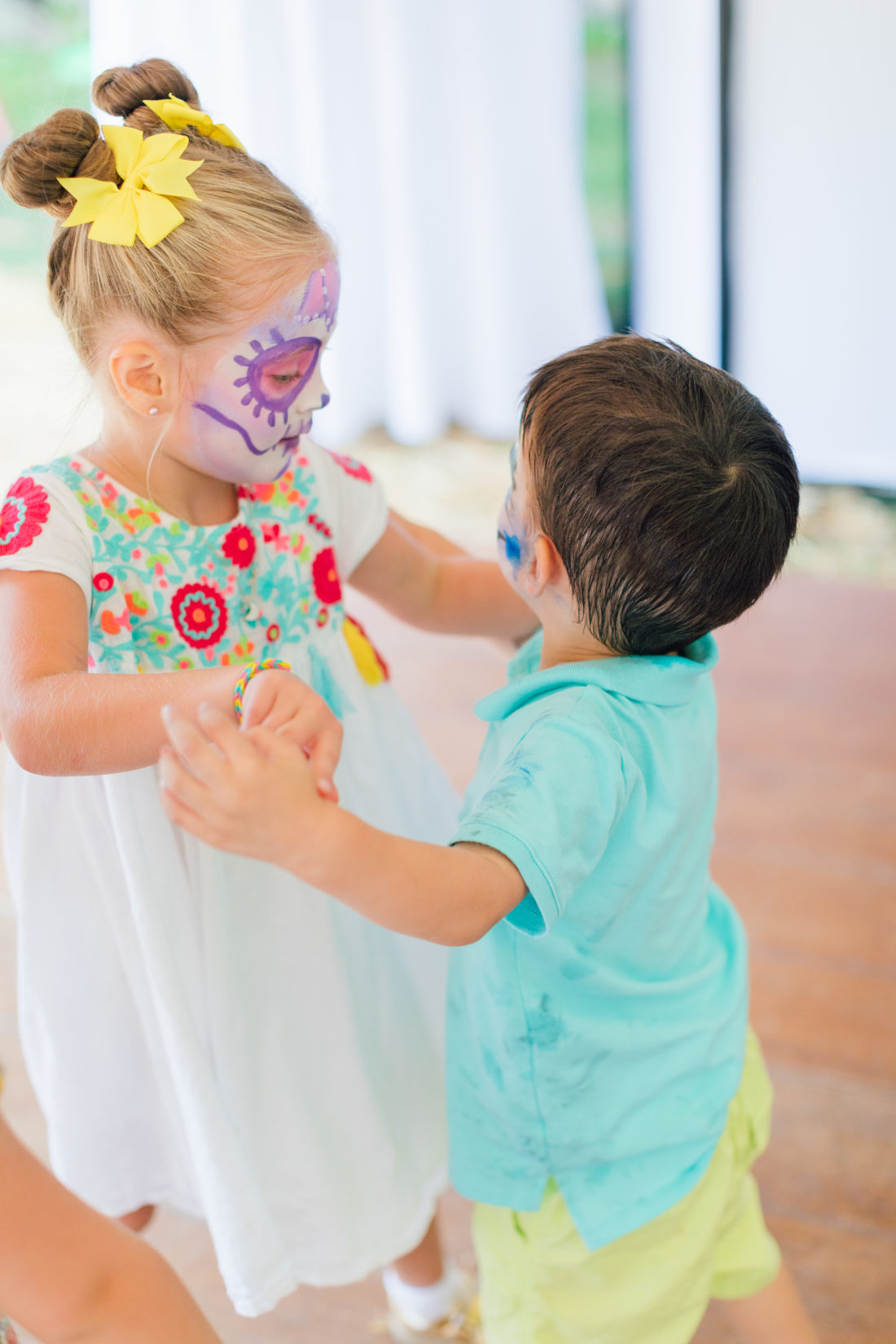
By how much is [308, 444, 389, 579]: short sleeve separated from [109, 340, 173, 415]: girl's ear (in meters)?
0.19

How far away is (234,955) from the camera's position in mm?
969

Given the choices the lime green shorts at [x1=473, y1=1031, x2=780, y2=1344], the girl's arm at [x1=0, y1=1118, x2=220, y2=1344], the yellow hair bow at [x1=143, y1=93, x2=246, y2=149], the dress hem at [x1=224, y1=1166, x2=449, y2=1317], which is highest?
the yellow hair bow at [x1=143, y1=93, x2=246, y2=149]

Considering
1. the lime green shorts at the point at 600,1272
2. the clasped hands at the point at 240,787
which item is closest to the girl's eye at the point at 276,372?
the clasped hands at the point at 240,787

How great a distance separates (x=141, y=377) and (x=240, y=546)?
0.15m

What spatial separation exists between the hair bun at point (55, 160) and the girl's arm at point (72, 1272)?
62 centimetres

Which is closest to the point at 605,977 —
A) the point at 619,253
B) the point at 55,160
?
the point at 55,160

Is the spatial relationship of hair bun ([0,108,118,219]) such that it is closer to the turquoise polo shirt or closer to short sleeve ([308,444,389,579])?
short sleeve ([308,444,389,579])

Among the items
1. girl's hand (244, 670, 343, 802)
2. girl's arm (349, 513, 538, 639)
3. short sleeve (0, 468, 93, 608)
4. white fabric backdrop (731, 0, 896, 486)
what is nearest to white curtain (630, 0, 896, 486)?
white fabric backdrop (731, 0, 896, 486)

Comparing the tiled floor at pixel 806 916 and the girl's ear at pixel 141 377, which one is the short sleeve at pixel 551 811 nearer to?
the girl's ear at pixel 141 377

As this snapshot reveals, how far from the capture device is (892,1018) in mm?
1550

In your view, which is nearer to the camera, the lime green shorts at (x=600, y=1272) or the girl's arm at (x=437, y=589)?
the lime green shorts at (x=600, y=1272)

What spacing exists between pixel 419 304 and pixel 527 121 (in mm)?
591

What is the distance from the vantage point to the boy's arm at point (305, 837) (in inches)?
23.5

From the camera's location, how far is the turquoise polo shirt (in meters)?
0.74
